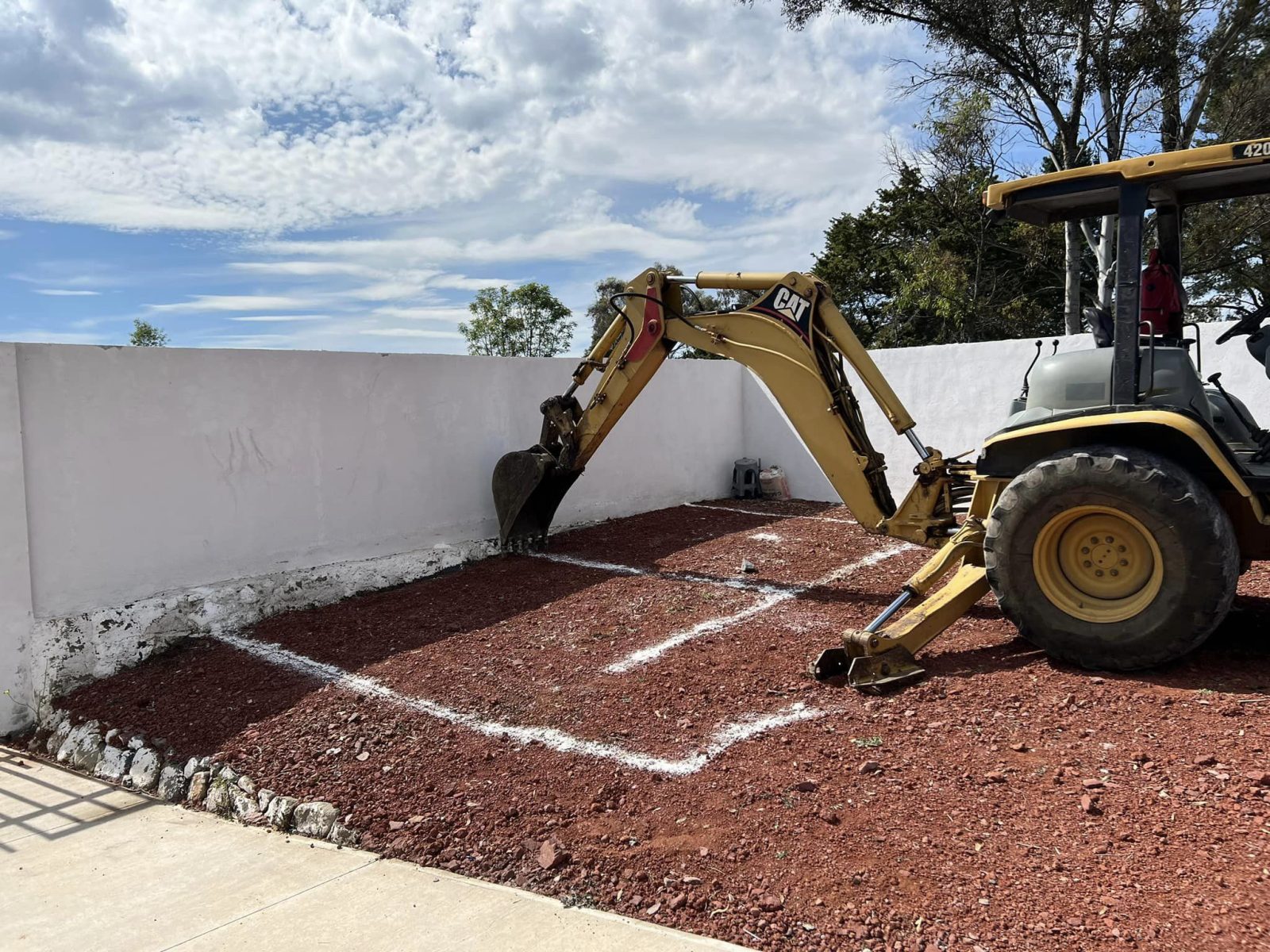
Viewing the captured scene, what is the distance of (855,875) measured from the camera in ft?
10.2

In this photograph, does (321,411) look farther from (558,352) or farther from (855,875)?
(558,352)

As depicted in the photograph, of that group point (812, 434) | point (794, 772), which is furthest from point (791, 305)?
point (794, 772)

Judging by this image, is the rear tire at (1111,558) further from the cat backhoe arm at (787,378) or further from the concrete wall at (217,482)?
the concrete wall at (217,482)

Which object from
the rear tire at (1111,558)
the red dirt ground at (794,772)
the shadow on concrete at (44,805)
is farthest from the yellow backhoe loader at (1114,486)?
the shadow on concrete at (44,805)

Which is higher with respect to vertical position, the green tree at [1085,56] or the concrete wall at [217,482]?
the green tree at [1085,56]

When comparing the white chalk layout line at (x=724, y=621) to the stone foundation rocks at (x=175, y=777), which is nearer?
the stone foundation rocks at (x=175, y=777)

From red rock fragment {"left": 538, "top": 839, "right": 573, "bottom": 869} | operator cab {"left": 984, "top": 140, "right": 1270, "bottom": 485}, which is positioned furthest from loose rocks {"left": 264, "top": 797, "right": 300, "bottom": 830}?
operator cab {"left": 984, "top": 140, "right": 1270, "bottom": 485}

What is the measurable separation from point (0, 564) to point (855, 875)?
5.51m

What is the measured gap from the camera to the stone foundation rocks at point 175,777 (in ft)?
13.4

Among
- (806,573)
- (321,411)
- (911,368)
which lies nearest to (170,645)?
(321,411)

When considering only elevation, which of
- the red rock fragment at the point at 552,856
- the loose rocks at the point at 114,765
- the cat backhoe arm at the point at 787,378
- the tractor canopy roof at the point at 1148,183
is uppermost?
the tractor canopy roof at the point at 1148,183

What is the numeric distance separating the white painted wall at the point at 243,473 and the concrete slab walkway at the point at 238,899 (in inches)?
74.7

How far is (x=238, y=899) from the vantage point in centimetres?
350

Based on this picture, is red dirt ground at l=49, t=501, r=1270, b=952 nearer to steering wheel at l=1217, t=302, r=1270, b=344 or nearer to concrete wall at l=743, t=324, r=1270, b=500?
steering wheel at l=1217, t=302, r=1270, b=344
